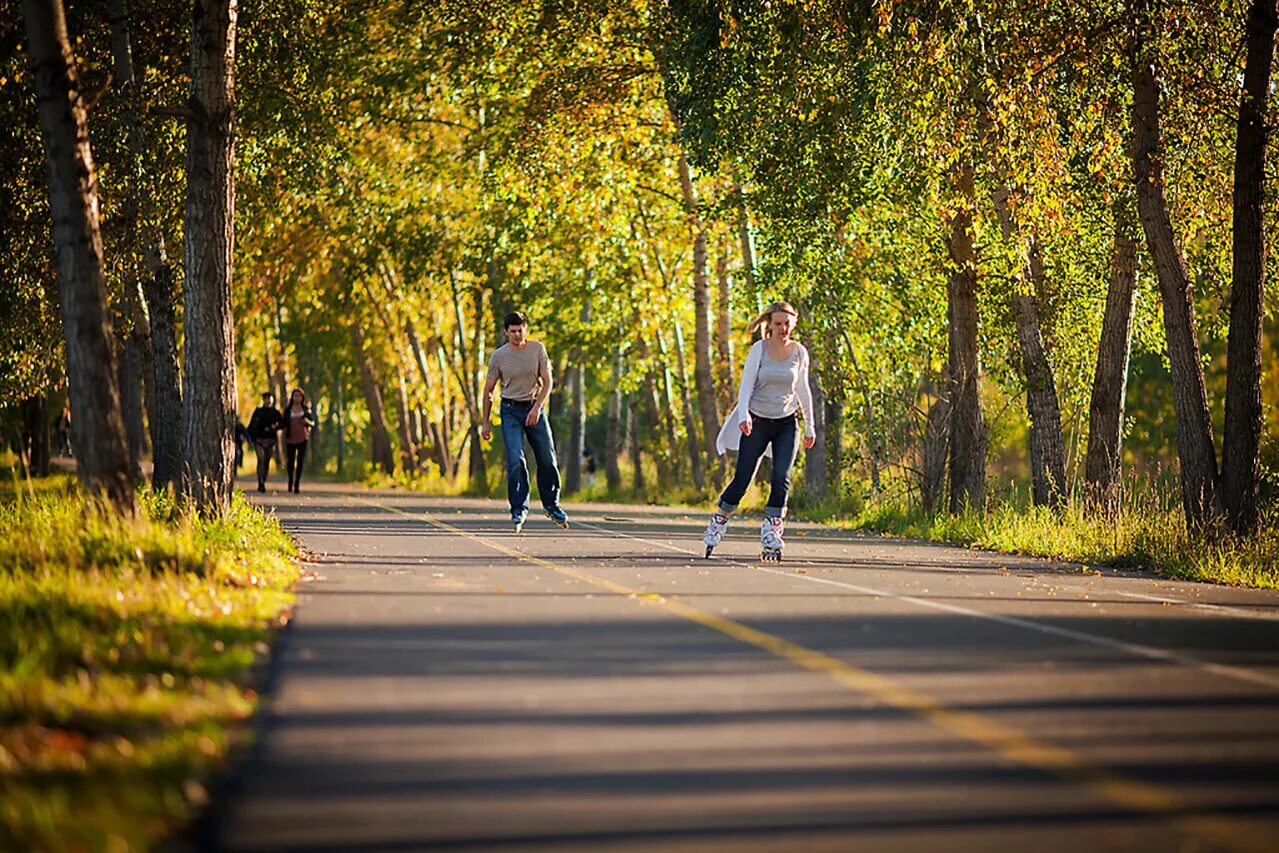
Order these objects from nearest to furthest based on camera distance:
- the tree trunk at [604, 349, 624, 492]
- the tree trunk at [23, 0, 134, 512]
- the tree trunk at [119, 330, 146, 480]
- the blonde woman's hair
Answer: the tree trunk at [23, 0, 134, 512] < the blonde woman's hair < the tree trunk at [119, 330, 146, 480] < the tree trunk at [604, 349, 624, 492]

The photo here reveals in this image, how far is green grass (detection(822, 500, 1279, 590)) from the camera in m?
18.0

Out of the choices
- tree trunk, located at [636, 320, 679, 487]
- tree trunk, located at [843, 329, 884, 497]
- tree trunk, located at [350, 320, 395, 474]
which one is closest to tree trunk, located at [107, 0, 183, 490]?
tree trunk, located at [843, 329, 884, 497]

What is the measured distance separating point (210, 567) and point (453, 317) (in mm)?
44702

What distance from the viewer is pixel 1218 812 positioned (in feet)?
20.9

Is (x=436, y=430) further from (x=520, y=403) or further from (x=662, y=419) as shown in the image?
(x=520, y=403)

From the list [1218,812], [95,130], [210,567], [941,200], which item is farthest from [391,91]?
[1218,812]

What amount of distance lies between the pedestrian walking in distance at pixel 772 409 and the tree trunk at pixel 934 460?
29.9ft

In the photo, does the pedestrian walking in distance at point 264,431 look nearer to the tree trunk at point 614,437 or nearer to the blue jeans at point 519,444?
the tree trunk at point 614,437

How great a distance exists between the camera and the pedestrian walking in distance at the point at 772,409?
57.4 ft

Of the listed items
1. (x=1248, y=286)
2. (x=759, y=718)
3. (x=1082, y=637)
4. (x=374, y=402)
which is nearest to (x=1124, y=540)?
(x=1248, y=286)

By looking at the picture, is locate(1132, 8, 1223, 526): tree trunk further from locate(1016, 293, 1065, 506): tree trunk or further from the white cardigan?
the white cardigan

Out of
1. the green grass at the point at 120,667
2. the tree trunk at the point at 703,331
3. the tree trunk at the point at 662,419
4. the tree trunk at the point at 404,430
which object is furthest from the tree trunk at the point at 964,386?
the tree trunk at the point at 404,430

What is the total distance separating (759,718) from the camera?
26.6 feet

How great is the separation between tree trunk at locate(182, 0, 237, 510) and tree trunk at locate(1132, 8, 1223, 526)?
9.15 metres
